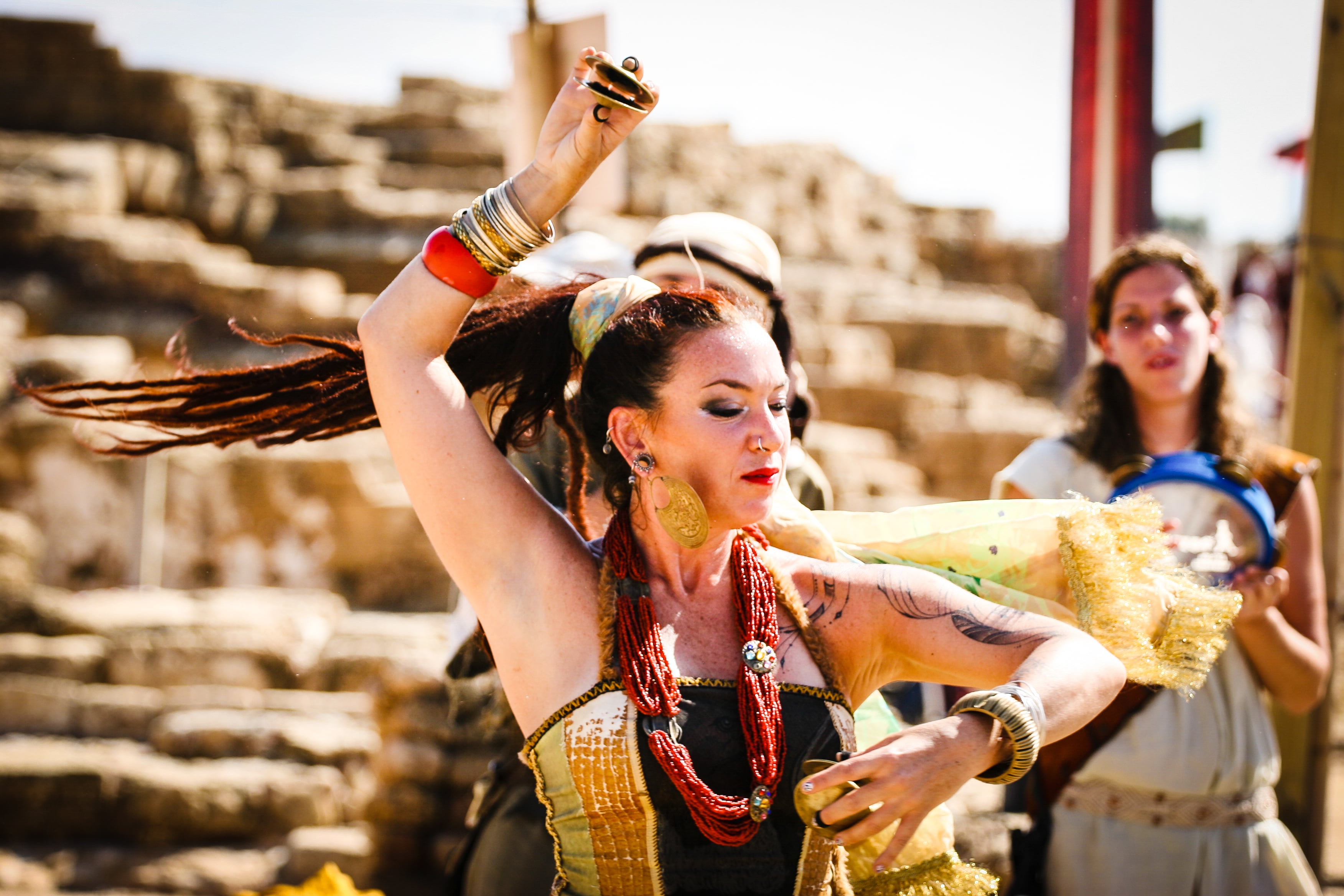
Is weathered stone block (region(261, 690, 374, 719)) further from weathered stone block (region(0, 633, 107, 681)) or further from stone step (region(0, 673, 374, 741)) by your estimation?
weathered stone block (region(0, 633, 107, 681))

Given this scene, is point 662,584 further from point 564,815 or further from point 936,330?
point 936,330

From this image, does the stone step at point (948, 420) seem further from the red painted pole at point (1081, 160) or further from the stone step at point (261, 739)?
the stone step at point (261, 739)

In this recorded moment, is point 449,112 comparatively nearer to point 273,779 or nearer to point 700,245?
point 273,779

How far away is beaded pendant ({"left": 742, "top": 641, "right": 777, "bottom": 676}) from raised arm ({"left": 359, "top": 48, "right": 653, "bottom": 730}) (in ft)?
0.88

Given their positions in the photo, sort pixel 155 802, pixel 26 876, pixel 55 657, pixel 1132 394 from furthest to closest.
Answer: pixel 55 657
pixel 155 802
pixel 26 876
pixel 1132 394

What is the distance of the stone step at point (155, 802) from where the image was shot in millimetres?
5121

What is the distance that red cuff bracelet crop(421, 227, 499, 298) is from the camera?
1.63 metres

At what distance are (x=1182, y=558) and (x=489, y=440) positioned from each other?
179 cm

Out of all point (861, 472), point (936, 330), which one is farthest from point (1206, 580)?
point (936, 330)

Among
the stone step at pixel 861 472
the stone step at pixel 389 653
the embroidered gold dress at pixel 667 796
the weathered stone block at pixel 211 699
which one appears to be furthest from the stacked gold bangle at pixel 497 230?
the stone step at pixel 861 472

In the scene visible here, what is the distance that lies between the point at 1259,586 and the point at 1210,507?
22cm

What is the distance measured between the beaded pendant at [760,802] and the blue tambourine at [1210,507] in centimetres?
137

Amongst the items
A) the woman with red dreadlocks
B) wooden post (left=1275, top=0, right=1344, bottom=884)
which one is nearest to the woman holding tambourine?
the woman with red dreadlocks

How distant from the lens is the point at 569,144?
1.60m
